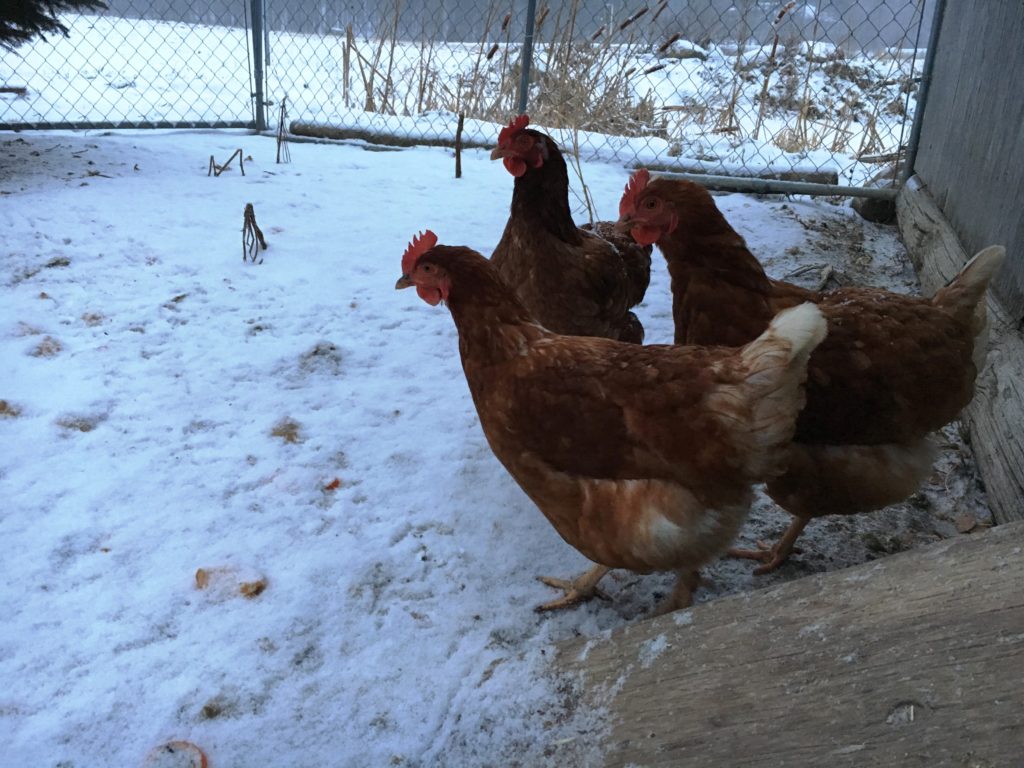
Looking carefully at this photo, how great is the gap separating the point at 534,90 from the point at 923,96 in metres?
3.12

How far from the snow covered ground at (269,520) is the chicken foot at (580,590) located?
0.04m

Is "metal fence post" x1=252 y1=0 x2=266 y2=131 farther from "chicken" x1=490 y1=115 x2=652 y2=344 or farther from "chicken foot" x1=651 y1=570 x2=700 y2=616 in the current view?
"chicken foot" x1=651 y1=570 x2=700 y2=616

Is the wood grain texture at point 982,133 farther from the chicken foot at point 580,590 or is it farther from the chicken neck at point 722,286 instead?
the chicken foot at point 580,590

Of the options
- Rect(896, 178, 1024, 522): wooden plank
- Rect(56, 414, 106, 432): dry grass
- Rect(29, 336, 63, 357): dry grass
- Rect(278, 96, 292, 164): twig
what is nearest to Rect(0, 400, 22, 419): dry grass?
Rect(56, 414, 106, 432): dry grass

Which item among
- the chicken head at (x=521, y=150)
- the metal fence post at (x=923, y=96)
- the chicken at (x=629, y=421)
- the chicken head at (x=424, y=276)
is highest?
the metal fence post at (x=923, y=96)

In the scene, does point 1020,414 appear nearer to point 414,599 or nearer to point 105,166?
point 414,599

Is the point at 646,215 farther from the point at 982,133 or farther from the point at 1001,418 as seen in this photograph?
the point at 982,133

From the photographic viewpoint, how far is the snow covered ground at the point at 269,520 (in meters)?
1.48

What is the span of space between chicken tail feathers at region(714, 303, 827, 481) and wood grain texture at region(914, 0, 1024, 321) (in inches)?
51.6

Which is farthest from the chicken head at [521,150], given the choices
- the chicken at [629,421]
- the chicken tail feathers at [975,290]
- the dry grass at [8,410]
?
the dry grass at [8,410]

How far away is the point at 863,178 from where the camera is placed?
508 centimetres

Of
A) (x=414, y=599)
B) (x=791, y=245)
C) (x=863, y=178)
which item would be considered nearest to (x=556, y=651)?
(x=414, y=599)

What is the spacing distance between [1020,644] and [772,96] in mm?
6925

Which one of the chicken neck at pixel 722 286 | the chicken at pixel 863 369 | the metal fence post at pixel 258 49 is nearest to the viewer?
the chicken at pixel 863 369
